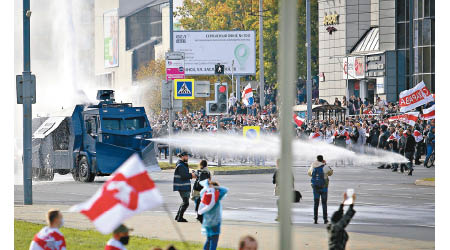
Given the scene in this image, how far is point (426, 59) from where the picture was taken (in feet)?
192

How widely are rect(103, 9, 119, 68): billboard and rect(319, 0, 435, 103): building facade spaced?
60.1 metres

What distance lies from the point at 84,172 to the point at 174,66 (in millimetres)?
9184

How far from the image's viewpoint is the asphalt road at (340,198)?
64.1ft

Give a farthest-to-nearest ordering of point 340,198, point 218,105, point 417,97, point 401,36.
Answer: point 401,36
point 417,97
point 218,105
point 340,198

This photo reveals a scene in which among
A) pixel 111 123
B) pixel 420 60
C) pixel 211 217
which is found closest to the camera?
pixel 211 217

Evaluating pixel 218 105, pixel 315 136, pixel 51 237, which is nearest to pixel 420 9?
pixel 315 136

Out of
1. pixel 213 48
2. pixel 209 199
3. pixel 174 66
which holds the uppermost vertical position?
pixel 213 48

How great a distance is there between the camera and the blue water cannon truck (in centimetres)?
3200

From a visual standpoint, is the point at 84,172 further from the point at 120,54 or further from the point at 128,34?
the point at 120,54

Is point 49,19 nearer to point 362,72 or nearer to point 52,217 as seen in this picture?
point 362,72

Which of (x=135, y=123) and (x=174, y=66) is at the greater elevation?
(x=174, y=66)

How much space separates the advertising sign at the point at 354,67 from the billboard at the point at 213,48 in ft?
21.2

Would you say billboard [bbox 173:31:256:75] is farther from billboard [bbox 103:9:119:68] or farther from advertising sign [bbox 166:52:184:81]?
billboard [bbox 103:9:119:68]
